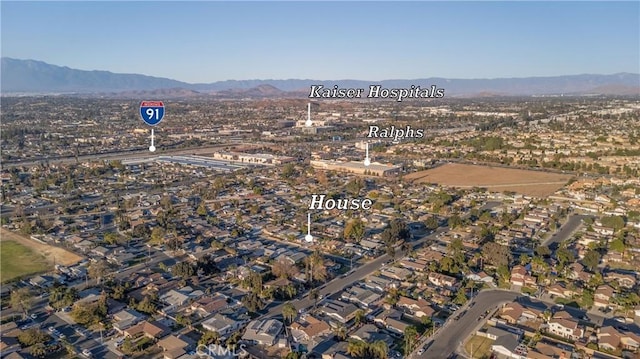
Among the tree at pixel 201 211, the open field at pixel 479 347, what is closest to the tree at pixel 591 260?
the open field at pixel 479 347

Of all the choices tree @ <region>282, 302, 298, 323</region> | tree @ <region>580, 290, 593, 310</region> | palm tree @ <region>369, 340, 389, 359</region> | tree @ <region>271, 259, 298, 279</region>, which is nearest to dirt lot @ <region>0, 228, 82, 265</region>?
tree @ <region>271, 259, 298, 279</region>

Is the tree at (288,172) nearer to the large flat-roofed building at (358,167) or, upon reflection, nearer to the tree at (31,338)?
the large flat-roofed building at (358,167)

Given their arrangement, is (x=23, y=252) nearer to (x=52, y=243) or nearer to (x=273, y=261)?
(x=52, y=243)

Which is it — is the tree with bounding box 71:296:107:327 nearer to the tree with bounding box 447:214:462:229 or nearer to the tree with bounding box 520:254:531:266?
the tree with bounding box 520:254:531:266

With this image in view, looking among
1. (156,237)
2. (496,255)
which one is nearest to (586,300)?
(496,255)

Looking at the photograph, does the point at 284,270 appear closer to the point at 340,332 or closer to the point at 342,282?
the point at 342,282

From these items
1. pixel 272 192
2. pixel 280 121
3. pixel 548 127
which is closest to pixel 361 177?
pixel 272 192
